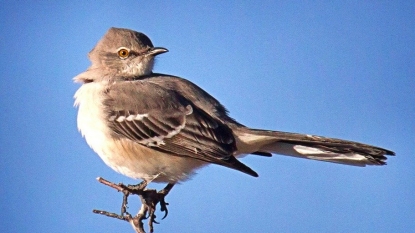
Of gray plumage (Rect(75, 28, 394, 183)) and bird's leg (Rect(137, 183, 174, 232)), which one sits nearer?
bird's leg (Rect(137, 183, 174, 232))

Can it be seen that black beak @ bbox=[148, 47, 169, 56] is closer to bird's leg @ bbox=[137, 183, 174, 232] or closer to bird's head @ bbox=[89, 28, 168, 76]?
bird's head @ bbox=[89, 28, 168, 76]

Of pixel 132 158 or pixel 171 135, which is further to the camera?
pixel 171 135

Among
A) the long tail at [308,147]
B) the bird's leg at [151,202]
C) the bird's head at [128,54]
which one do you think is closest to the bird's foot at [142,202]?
the bird's leg at [151,202]

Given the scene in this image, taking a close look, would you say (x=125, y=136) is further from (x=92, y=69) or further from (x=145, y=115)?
(x=92, y=69)

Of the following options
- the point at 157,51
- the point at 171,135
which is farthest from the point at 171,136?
the point at 157,51

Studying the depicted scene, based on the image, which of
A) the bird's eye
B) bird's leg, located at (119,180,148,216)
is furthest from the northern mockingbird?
bird's leg, located at (119,180,148,216)

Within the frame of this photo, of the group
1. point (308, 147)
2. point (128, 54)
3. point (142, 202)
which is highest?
point (128, 54)

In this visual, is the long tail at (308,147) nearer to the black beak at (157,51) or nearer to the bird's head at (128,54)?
the black beak at (157,51)

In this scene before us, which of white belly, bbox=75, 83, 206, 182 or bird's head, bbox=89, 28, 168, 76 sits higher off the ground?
bird's head, bbox=89, 28, 168, 76

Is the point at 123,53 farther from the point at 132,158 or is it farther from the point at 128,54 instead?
the point at 132,158
